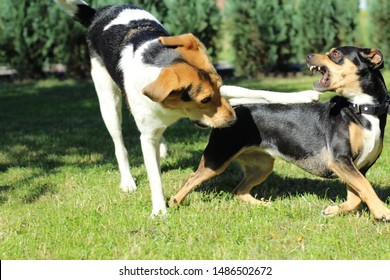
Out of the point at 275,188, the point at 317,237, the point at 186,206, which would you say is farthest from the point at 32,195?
the point at 317,237

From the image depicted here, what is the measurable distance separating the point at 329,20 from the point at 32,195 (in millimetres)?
11452

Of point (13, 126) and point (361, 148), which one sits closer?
point (361, 148)

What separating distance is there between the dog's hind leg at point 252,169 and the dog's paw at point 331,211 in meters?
0.75

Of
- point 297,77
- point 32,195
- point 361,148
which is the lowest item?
point 297,77

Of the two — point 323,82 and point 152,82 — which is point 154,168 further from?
point 323,82

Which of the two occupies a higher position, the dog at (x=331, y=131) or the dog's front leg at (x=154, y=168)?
the dog at (x=331, y=131)

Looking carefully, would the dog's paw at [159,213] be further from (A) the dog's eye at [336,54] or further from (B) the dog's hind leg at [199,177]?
(A) the dog's eye at [336,54]

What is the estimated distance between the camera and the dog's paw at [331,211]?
5.04m

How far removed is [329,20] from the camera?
15.7 m

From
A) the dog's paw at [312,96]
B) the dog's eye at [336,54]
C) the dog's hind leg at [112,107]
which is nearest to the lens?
the dog's eye at [336,54]

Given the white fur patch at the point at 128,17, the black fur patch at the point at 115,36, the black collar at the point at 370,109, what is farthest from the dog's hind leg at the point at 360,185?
the white fur patch at the point at 128,17

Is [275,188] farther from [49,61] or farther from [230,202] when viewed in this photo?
[49,61]

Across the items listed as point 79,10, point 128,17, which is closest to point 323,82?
point 128,17

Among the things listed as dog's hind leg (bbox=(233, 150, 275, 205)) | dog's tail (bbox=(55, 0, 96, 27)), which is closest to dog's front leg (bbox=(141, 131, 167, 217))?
dog's hind leg (bbox=(233, 150, 275, 205))
